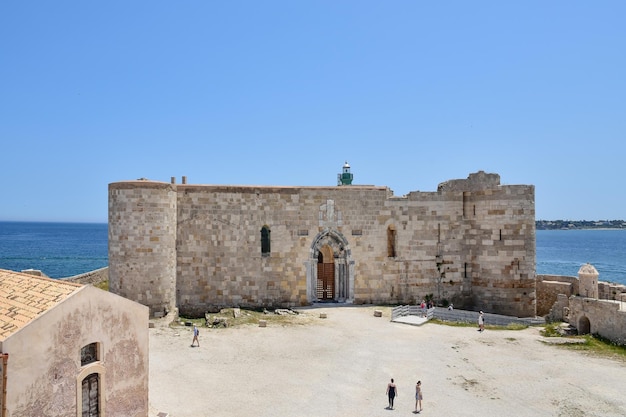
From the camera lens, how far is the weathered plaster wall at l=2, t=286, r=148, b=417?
9.63 m

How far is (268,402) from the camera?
14352mm

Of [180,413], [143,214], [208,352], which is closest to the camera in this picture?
[180,413]

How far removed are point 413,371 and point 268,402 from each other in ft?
18.4

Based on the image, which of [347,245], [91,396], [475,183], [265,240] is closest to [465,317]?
[347,245]

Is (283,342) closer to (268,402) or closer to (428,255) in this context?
(268,402)

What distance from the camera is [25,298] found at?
452 inches

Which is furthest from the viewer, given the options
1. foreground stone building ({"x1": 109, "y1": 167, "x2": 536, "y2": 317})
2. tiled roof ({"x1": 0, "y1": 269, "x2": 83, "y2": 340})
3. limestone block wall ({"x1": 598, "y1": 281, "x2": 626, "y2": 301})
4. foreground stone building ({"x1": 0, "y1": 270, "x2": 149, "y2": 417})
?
limestone block wall ({"x1": 598, "y1": 281, "x2": 626, "y2": 301})

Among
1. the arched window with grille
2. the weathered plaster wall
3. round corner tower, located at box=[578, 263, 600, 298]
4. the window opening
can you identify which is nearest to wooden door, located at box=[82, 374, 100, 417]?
the weathered plaster wall

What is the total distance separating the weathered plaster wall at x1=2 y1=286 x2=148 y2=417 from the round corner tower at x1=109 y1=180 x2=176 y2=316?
1033cm

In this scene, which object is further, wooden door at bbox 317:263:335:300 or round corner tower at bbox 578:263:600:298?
wooden door at bbox 317:263:335:300

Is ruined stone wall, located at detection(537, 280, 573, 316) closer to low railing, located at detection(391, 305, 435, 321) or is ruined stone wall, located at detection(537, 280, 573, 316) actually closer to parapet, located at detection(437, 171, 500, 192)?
parapet, located at detection(437, 171, 500, 192)

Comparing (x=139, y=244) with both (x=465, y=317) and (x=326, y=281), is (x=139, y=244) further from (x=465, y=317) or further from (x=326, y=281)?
(x=465, y=317)

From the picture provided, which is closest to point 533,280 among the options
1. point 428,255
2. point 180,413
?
point 428,255

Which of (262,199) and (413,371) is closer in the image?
(413,371)
